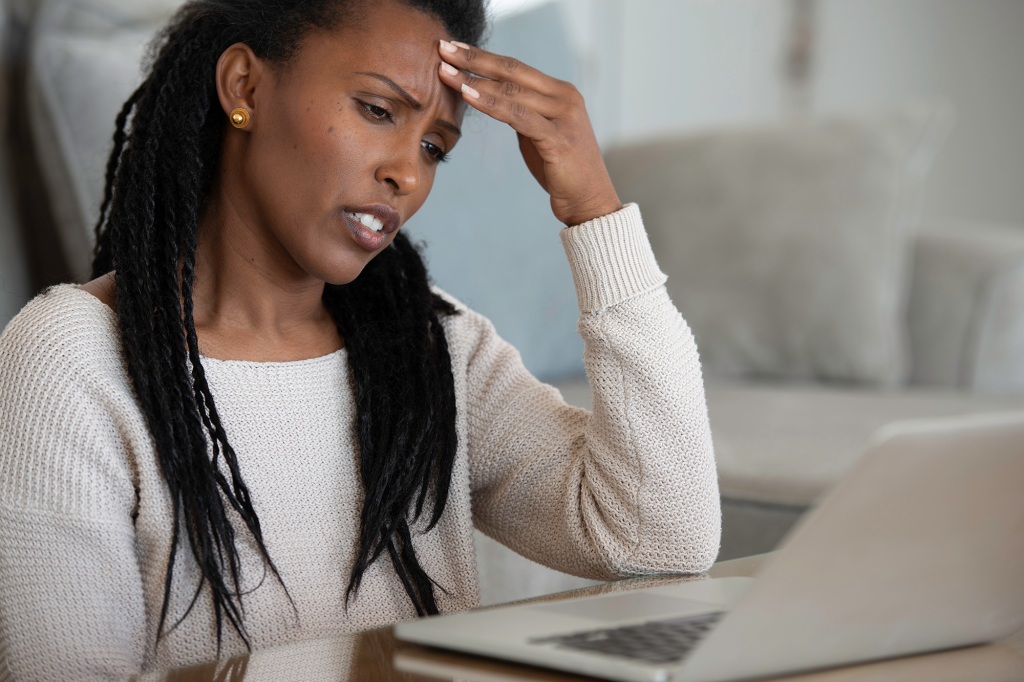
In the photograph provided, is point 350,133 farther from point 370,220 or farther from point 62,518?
point 62,518

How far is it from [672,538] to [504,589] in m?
0.52

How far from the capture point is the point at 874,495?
47 cm

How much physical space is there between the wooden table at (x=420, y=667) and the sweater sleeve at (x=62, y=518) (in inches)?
9.0

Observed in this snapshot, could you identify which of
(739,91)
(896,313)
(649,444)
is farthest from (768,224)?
(739,91)

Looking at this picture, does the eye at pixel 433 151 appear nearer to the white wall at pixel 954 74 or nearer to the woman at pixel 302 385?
the woman at pixel 302 385

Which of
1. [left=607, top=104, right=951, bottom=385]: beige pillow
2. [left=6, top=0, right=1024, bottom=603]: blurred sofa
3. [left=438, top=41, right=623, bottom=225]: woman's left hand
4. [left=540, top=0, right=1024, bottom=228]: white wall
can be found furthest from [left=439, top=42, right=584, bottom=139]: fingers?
[left=540, top=0, right=1024, bottom=228]: white wall

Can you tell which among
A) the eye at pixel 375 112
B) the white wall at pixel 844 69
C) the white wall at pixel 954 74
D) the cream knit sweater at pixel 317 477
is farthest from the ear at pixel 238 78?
the white wall at pixel 954 74

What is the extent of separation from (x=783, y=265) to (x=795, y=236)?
2.1 inches

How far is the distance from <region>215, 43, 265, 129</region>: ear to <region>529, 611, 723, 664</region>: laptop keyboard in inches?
22.6

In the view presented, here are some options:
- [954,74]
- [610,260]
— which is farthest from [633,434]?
[954,74]

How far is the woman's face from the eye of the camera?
35.4 inches

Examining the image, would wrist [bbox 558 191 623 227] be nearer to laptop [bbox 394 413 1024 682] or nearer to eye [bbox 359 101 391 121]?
eye [bbox 359 101 391 121]

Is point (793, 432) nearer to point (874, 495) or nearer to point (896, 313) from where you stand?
point (896, 313)

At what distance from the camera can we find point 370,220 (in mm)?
913
